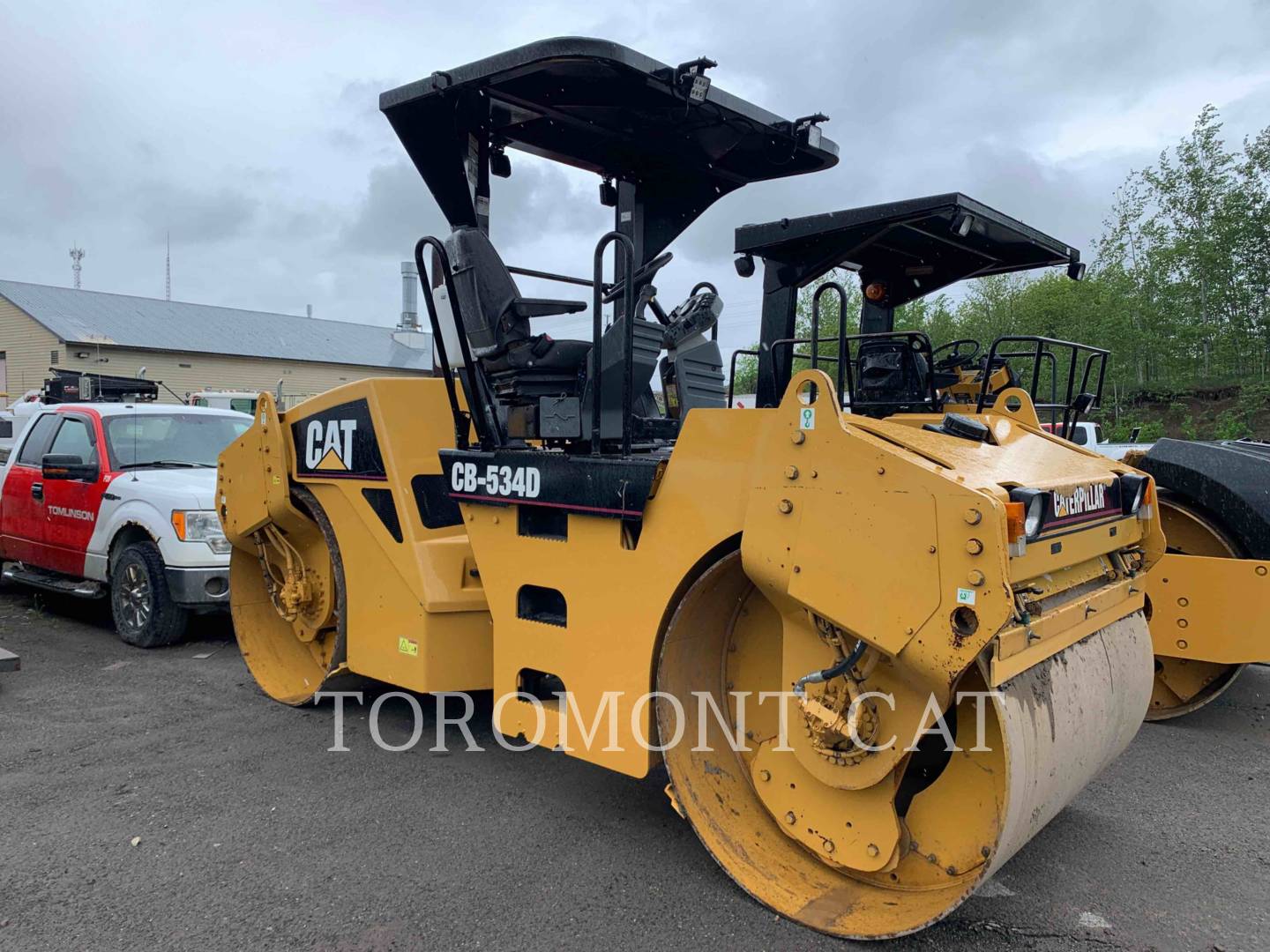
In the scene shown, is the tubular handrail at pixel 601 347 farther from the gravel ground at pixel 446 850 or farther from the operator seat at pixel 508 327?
the gravel ground at pixel 446 850

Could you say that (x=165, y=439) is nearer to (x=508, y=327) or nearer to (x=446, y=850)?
(x=508, y=327)

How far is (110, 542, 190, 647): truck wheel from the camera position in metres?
6.09

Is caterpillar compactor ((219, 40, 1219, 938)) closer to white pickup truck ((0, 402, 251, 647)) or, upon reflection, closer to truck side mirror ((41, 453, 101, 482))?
white pickup truck ((0, 402, 251, 647))

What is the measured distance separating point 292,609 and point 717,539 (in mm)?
2831

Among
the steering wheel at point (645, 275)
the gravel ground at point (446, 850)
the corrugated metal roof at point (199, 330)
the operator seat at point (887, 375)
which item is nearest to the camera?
the gravel ground at point (446, 850)

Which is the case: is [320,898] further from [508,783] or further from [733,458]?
[733,458]

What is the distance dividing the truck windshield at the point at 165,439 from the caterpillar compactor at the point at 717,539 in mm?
2698

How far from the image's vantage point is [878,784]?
2762mm

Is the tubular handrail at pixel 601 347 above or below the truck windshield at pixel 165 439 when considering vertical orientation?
above

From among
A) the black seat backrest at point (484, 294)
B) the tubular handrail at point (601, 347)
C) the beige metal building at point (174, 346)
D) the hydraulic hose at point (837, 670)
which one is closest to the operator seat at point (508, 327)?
the black seat backrest at point (484, 294)

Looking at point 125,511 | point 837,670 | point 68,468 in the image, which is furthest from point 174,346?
point 837,670

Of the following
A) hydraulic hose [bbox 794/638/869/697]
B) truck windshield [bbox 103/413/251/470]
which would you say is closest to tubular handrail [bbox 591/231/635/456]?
hydraulic hose [bbox 794/638/869/697]

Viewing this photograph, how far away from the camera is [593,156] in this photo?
4.07 meters

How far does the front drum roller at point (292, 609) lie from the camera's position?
4.70 m
